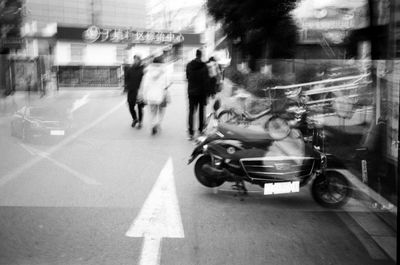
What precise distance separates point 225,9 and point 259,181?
7.84ft

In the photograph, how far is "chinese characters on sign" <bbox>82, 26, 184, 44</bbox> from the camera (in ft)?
14.0

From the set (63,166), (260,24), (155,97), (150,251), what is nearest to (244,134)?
(150,251)

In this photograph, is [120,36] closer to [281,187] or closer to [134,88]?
[281,187]

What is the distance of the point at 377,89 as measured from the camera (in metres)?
5.63

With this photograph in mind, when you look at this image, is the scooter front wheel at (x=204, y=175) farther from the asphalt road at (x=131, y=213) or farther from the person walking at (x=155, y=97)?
the person walking at (x=155, y=97)

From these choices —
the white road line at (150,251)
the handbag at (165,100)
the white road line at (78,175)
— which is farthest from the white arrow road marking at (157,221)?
the handbag at (165,100)

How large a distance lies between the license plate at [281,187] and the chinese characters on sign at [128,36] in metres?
1.79

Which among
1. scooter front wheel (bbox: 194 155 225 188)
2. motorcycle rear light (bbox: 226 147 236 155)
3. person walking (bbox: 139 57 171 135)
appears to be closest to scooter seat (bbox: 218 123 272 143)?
motorcycle rear light (bbox: 226 147 236 155)

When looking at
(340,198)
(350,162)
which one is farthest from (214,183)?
(350,162)

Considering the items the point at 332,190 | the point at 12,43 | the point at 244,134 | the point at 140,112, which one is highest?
the point at 12,43

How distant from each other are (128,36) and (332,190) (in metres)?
2.56

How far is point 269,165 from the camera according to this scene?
506 cm

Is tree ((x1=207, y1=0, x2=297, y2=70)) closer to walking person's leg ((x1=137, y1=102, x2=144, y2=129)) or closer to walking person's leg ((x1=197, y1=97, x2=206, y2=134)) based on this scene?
walking person's leg ((x1=197, y1=97, x2=206, y2=134))

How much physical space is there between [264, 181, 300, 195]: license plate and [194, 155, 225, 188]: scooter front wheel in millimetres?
513
